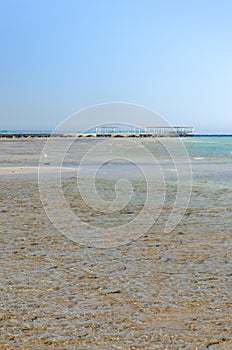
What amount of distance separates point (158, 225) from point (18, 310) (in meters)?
5.84

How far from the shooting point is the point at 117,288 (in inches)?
258

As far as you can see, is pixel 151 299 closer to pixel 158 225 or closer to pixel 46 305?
pixel 46 305

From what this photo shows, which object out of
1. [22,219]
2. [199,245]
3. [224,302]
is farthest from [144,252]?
[22,219]

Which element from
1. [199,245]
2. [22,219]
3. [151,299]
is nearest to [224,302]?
[151,299]

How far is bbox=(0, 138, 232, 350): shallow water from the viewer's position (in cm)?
500

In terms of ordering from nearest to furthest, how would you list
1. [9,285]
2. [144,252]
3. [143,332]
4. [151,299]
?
1. [143,332]
2. [151,299]
3. [9,285]
4. [144,252]

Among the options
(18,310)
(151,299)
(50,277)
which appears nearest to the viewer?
(18,310)

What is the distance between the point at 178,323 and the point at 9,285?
7.83ft

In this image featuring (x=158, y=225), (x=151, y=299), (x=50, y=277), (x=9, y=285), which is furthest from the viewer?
(x=158, y=225)

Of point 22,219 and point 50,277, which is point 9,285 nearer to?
point 50,277

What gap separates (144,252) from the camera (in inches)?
338

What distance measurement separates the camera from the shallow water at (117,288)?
197 inches

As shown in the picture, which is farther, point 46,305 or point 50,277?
point 50,277

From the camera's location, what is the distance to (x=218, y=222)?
37.1 feet
